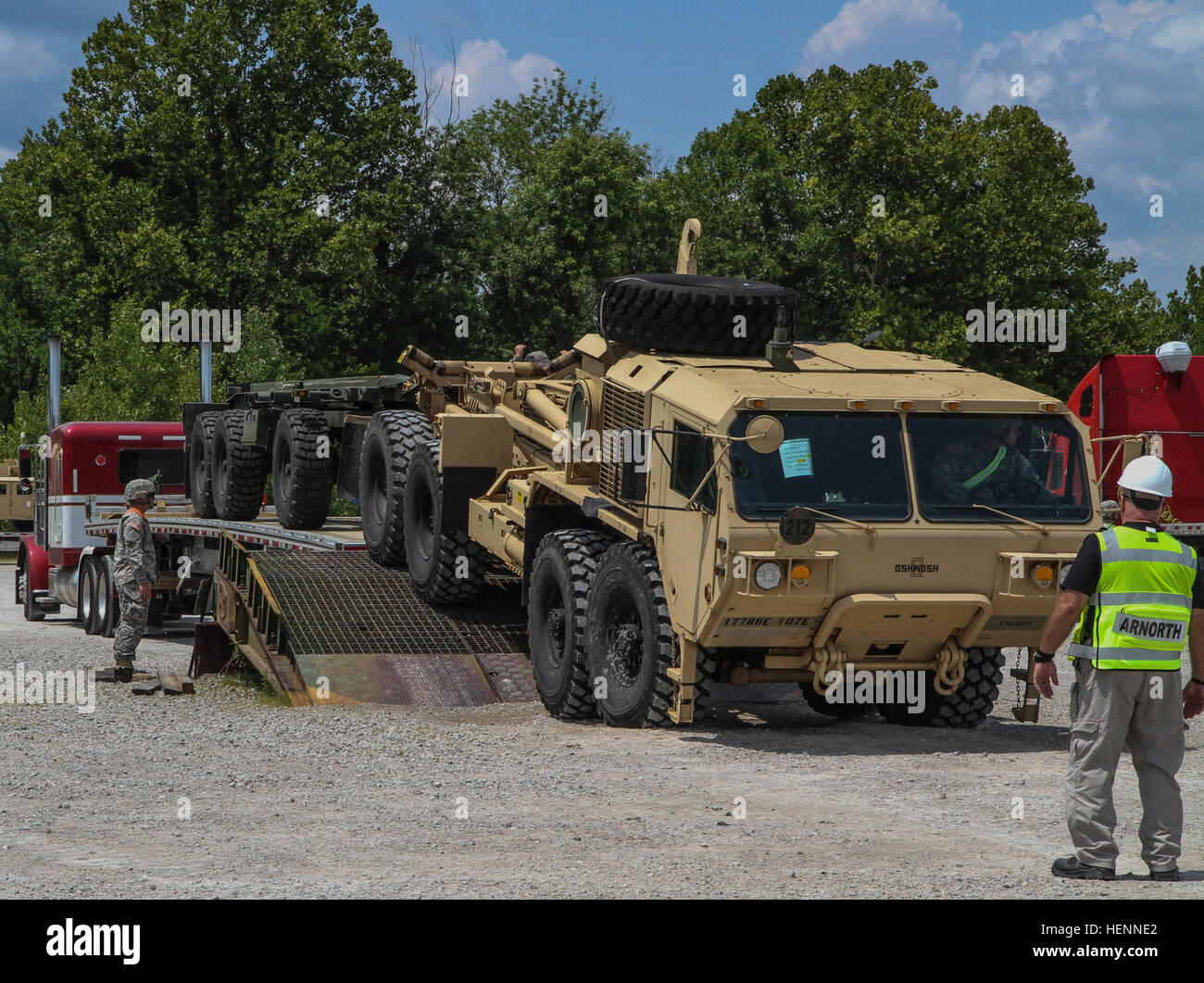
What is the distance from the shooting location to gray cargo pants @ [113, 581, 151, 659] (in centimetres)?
1346

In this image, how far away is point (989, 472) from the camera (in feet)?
32.3

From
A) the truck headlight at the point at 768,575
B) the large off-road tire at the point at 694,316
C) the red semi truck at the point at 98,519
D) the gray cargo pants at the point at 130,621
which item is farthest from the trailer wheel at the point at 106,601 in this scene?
the truck headlight at the point at 768,575

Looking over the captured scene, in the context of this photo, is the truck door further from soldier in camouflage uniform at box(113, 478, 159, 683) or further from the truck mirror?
soldier in camouflage uniform at box(113, 478, 159, 683)

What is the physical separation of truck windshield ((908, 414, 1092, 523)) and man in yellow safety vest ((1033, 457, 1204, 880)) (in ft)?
9.80

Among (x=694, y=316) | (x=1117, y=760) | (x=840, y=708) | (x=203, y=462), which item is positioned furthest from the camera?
(x=203, y=462)

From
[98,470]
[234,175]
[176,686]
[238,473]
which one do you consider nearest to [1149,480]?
[176,686]

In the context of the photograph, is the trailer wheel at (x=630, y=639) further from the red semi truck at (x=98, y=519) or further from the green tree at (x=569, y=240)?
the green tree at (x=569, y=240)

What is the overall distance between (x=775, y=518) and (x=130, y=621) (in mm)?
6635

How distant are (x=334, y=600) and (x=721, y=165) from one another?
92.5 ft

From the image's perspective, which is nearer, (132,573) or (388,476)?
(132,573)

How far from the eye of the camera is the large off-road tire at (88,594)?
70.1ft

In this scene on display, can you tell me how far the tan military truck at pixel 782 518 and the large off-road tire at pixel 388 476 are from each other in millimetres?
2848

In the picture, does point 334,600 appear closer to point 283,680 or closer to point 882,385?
point 283,680

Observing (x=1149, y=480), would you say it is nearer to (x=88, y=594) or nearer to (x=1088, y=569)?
(x=1088, y=569)
